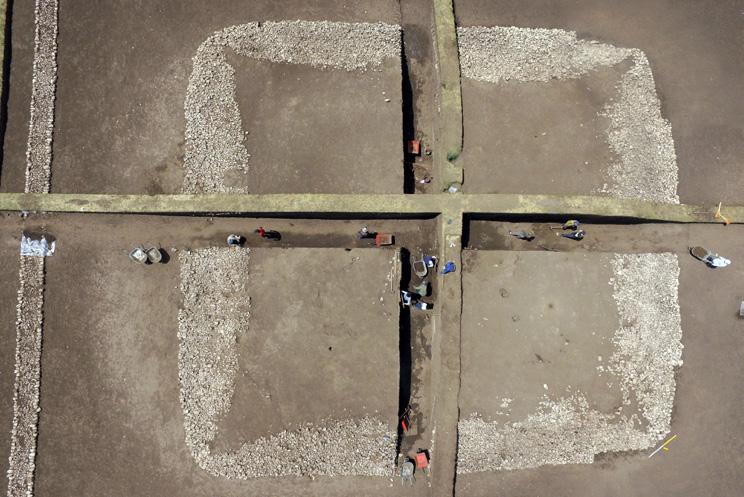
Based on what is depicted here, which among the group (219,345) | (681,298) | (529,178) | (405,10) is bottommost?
(219,345)

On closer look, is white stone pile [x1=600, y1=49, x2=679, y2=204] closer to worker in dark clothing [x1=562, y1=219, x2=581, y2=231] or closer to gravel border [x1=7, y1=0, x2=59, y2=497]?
worker in dark clothing [x1=562, y1=219, x2=581, y2=231]

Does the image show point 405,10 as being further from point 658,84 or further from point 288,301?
point 288,301

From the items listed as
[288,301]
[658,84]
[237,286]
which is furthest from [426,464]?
[658,84]

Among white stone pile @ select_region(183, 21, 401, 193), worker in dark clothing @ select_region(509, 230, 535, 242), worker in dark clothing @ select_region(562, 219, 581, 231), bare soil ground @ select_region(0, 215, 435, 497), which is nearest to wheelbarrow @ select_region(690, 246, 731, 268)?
worker in dark clothing @ select_region(562, 219, 581, 231)

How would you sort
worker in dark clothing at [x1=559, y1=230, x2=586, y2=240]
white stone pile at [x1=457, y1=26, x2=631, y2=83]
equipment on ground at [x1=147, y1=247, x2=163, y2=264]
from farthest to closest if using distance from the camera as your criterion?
white stone pile at [x1=457, y1=26, x2=631, y2=83]
worker in dark clothing at [x1=559, y1=230, x2=586, y2=240]
equipment on ground at [x1=147, y1=247, x2=163, y2=264]

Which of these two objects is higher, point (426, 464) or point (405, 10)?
point (405, 10)

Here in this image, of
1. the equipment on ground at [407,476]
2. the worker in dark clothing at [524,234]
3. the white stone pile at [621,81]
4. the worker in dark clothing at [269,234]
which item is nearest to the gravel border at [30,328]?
the worker in dark clothing at [269,234]
